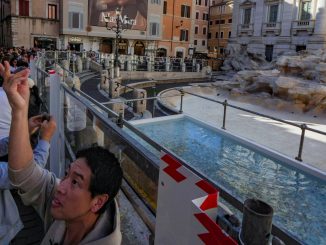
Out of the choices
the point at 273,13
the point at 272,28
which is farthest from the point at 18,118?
the point at 273,13

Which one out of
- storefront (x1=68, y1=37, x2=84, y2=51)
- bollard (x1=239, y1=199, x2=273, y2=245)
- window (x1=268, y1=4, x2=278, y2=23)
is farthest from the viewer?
storefront (x1=68, y1=37, x2=84, y2=51)

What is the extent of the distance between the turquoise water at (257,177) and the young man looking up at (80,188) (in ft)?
9.85

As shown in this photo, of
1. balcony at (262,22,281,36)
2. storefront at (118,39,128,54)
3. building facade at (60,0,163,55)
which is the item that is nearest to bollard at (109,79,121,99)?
building facade at (60,0,163,55)

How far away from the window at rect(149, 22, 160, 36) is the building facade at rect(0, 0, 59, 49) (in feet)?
40.1

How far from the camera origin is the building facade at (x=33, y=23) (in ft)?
115

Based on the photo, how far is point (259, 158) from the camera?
827 cm

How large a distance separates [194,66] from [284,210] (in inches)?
1114

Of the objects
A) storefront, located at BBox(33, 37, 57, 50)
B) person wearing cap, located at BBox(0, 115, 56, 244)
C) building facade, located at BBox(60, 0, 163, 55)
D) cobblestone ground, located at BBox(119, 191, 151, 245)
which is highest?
building facade, located at BBox(60, 0, 163, 55)

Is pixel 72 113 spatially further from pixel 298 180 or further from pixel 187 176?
pixel 298 180

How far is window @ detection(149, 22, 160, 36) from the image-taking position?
4389 centimetres

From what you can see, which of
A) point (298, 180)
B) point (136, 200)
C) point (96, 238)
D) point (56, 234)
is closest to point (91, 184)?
point (96, 238)

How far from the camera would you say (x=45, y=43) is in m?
36.5

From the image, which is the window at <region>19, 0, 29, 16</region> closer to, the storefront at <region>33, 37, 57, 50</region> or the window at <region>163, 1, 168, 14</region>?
the storefront at <region>33, 37, 57, 50</region>

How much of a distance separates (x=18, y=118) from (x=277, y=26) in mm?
36030
